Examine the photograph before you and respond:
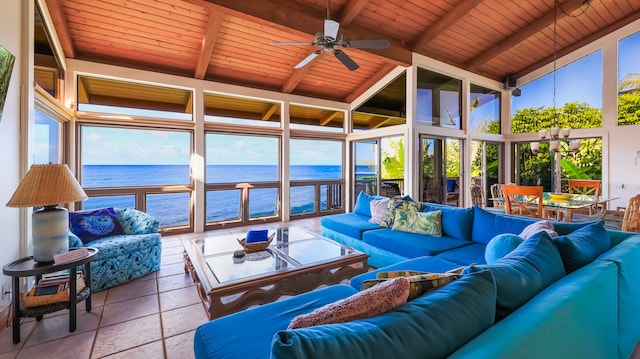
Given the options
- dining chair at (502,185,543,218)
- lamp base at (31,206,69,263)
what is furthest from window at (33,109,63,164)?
dining chair at (502,185,543,218)

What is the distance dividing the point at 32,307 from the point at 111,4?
3790 millimetres

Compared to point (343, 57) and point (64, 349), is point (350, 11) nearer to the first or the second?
point (343, 57)

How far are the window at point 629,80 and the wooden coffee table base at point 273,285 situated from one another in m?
7.09

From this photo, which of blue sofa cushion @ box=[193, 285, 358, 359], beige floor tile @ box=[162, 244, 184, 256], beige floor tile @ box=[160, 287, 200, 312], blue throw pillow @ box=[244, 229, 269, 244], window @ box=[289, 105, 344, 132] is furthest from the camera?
window @ box=[289, 105, 344, 132]

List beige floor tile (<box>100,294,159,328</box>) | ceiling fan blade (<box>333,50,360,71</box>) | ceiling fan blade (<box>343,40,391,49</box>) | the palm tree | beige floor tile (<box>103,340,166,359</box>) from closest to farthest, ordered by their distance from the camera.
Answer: beige floor tile (<box>103,340,166,359</box>)
beige floor tile (<box>100,294,159,328</box>)
ceiling fan blade (<box>343,40,391,49</box>)
ceiling fan blade (<box>333,50,360,71</box>)
the palm tree

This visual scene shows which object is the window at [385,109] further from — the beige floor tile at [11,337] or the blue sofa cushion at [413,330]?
the beige floor tile at [11,337]

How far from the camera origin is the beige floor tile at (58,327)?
211 centimetres

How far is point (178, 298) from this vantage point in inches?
108

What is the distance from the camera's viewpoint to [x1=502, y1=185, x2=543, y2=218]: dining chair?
3.85 m

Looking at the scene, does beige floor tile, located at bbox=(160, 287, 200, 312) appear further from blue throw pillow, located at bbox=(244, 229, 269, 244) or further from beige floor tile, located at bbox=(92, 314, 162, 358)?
blue throw pillow, located at bbox=(244, 229, 269, 244)

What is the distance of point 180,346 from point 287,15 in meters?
4.28

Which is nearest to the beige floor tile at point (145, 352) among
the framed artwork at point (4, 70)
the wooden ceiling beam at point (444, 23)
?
the framed artwork at point (4, 70)

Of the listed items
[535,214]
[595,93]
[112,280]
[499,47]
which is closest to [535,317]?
[112,280]

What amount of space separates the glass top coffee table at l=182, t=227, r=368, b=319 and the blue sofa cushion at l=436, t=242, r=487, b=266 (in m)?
0.78
